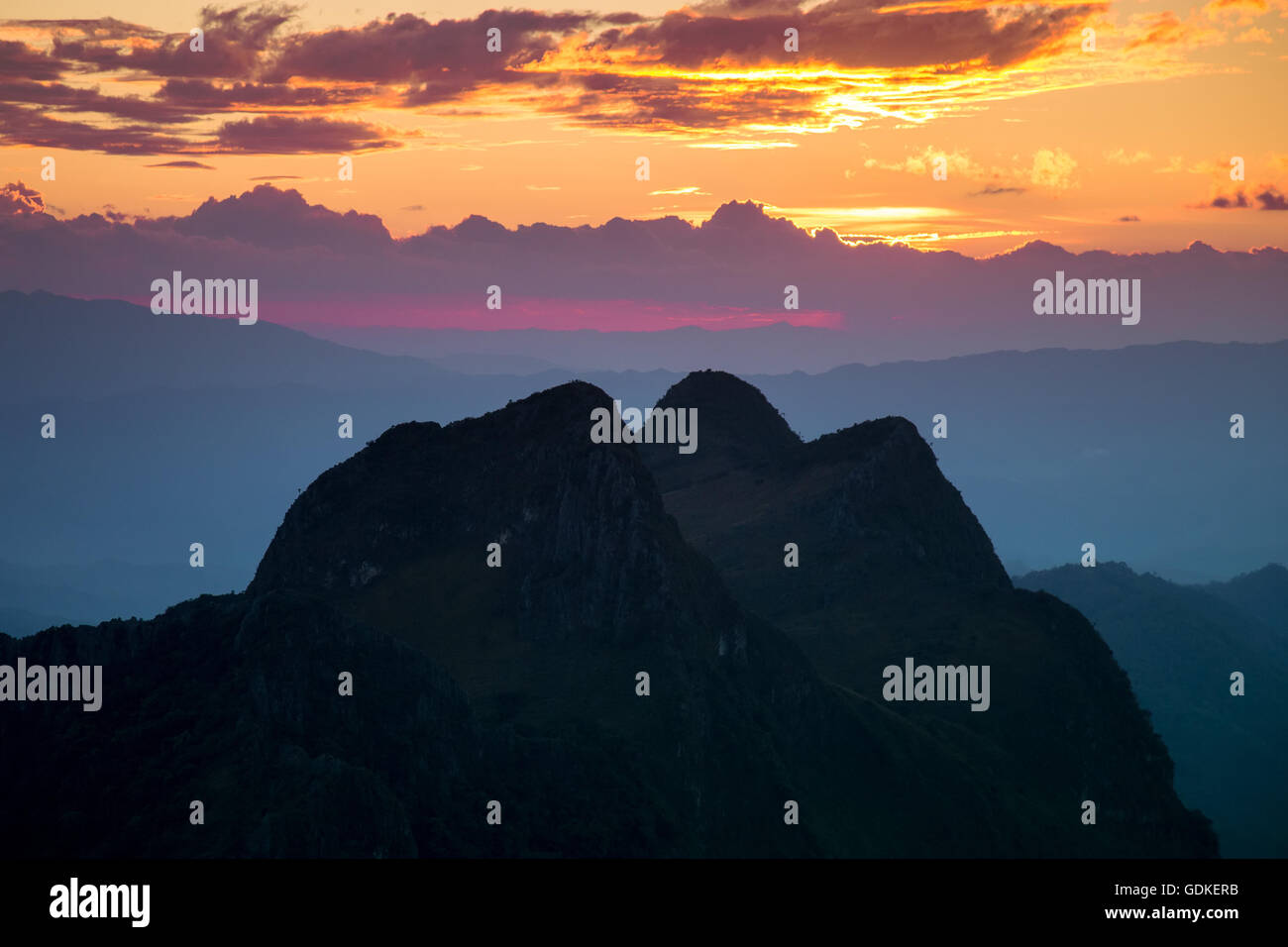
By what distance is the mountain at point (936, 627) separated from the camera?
155 meters

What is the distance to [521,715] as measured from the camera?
119500mm

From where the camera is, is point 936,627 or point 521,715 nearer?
point 521,715

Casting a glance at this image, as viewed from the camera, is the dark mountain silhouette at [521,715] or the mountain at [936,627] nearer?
the dark mountain silhouette at [521,715]

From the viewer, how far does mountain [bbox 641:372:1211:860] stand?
15475cm

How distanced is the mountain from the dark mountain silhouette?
A: 2.12 ft

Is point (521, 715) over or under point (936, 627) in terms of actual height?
over

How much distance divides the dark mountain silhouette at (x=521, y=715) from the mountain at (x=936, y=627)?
645 mm

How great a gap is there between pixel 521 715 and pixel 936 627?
6900 cm

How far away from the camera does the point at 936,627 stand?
169375 mm

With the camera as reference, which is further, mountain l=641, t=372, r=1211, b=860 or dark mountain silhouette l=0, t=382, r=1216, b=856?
mountain l=641, t=372, r=1211, b=860

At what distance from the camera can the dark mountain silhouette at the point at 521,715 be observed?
275 feet
